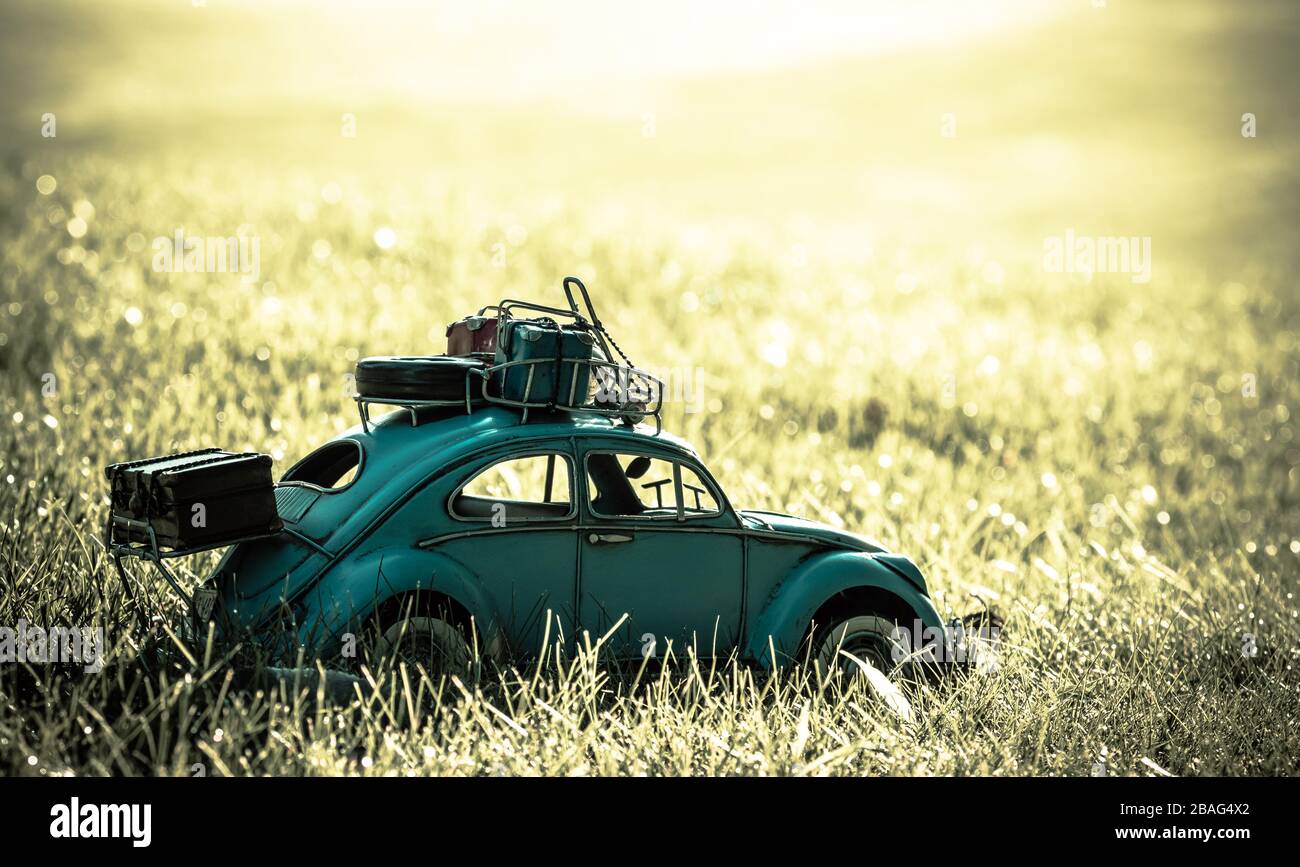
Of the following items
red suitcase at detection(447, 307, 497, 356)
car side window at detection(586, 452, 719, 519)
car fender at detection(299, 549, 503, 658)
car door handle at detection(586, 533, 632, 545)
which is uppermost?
red suitcase at detection(447, 307, 497, 356)

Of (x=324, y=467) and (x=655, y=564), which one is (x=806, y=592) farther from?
(x=324, y=467)

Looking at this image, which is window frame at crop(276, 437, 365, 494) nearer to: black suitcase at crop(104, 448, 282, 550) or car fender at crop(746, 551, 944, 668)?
black suitcase at crop(104, 448, 282, 550)

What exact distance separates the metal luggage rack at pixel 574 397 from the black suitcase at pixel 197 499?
780 millimetres

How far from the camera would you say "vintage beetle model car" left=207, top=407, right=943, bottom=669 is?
6324 mm

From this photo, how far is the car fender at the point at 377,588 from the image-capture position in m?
6.18

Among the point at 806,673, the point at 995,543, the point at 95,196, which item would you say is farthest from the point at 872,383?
the point at 95,196

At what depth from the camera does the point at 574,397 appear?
22.7 feet

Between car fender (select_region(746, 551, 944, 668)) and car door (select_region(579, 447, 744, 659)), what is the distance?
6.3 inches

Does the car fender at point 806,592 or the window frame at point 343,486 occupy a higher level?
the window frame at point 343,486

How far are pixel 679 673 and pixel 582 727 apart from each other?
58cm

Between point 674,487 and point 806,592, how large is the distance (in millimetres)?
872

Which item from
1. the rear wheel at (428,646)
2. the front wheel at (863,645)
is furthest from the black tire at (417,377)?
the front wheel at (863,645)

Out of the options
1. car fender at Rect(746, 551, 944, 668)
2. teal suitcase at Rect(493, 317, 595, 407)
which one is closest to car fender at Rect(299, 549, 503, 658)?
Answer: teal suitcase at Rect(493, 317, 595, 407)

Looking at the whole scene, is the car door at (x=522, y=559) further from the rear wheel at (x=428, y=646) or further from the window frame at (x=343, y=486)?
the window frame at (x=343, y=486)
